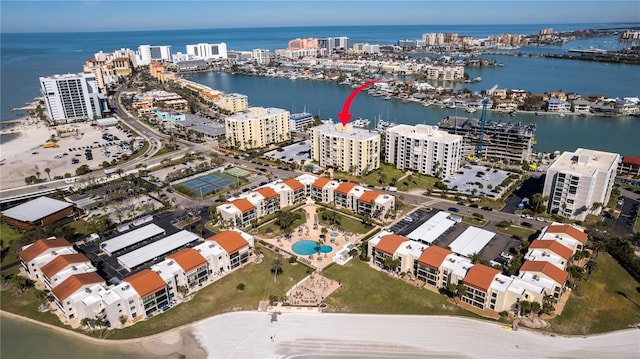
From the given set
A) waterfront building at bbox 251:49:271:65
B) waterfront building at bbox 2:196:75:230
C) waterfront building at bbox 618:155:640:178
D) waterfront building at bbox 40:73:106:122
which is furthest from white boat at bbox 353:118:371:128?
waterfront building at bbox 251:49:271:65

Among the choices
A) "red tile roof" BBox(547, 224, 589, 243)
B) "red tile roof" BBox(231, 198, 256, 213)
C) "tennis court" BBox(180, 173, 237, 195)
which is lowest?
"tennis court" BBox(180, 173, 237, 195)

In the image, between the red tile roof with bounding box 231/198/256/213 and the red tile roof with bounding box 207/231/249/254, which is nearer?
the red tile roof with bounding box 207/231/249/254

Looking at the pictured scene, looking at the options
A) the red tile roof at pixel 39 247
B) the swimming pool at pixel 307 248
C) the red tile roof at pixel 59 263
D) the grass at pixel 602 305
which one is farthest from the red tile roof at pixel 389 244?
the red tile roof at pixel 39 247

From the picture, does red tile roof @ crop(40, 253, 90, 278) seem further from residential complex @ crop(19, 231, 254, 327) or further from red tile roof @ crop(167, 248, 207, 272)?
red tile roof @ crop(167, 248, 207, 272)

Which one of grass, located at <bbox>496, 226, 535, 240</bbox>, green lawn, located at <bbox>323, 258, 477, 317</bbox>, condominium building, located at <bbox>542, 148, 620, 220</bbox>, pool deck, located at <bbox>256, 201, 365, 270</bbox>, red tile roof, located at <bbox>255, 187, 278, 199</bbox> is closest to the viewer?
green lawn, located at <bbox>323, 258, 477, 317</bbox>

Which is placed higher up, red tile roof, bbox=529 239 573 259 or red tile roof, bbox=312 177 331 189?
red tile roof, bbox=312 177 331 189

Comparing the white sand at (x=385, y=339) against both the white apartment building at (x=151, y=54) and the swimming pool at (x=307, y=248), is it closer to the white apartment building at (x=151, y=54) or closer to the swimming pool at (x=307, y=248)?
the swimming pool at (x=307, y=248)
